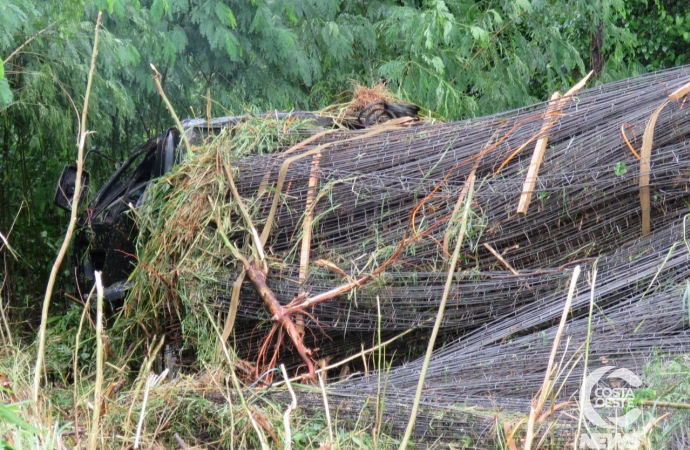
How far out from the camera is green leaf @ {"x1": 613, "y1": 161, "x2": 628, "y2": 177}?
3.99 m

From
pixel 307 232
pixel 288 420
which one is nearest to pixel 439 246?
pixel 307 232

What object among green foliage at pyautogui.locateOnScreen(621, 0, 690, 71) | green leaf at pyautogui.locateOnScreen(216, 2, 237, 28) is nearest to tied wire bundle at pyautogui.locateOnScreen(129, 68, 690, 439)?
green leaf at pyautogui.locateOnScreen(216, 2, 237, 28)

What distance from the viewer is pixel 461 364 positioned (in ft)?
12.4

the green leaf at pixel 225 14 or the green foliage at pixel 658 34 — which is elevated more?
the green leaf at pixel 225 14

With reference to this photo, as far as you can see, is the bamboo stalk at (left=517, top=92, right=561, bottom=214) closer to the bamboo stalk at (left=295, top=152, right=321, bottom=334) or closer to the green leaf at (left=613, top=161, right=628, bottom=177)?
the green leaf at (left=613, top=161, right=628, bottom=177)

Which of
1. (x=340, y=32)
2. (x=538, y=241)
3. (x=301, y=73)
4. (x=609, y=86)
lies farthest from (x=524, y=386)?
(x=340, y=32)

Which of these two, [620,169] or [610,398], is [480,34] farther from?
[610,398]

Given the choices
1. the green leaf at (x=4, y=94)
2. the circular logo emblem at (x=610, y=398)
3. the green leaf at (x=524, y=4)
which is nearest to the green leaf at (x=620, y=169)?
the circular logo emblem at (x=610, y=398)

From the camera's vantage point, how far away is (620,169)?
4.00 metres

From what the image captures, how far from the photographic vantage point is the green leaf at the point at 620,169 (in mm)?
3991

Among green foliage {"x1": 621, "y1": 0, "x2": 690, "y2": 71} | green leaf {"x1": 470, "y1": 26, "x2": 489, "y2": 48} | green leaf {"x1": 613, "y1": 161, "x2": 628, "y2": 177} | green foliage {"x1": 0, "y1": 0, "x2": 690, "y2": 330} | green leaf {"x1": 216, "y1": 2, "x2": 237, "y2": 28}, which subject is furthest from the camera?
green foliage {"x1": 621, "y1": 0, "x2": 690, "y2": 71}

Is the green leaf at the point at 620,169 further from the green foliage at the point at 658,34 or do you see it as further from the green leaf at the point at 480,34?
the green foliage at the point at 658,34

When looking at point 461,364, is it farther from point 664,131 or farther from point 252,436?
point 664,131

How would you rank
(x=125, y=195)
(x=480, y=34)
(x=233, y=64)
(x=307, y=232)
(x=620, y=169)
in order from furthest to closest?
(x=480, y=34), (x=233, y=64), (x=125, y=195), (x=307, y=232), (x=620, y=169)
